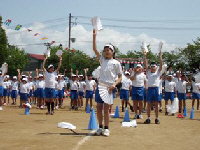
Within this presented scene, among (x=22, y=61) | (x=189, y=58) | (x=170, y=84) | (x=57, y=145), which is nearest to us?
(x=57, y=145)

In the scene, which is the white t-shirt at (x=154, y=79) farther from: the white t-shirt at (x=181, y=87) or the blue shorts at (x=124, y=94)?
the white t-shirt at (x=181, y=87)

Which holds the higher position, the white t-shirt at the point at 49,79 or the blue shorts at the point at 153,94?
the white t-shirt at the point at 49,79

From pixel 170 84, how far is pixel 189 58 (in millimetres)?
37629

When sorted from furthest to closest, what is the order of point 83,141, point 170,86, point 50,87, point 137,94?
point 170,86 < point 50,87 < point 137,94 < point 83,141

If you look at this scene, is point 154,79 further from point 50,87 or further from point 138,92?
point 50,87

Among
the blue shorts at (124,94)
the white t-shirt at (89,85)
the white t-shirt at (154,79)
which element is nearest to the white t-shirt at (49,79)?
the white t-shirt at (89,85)

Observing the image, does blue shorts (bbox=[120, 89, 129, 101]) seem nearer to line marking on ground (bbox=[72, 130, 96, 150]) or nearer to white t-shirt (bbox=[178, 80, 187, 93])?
white t-shirt (bbox=[178, 80, 187, 93])

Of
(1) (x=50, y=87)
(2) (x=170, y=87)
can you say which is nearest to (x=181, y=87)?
(2) (x=170, y=87)

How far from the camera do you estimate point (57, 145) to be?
629 cm

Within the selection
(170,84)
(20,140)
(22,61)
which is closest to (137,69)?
(170,84)

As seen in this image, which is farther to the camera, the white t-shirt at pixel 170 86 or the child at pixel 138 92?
the white t-shirt at pixel 170 86

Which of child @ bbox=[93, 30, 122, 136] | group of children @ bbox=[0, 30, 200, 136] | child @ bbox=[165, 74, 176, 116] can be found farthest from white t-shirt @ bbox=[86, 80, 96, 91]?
child @ bbox=[93, 30, 122, 136]

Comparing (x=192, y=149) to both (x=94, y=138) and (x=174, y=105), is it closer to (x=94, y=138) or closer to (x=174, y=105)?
(x=94, y=138)

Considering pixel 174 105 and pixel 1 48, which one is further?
pixel 1 48
